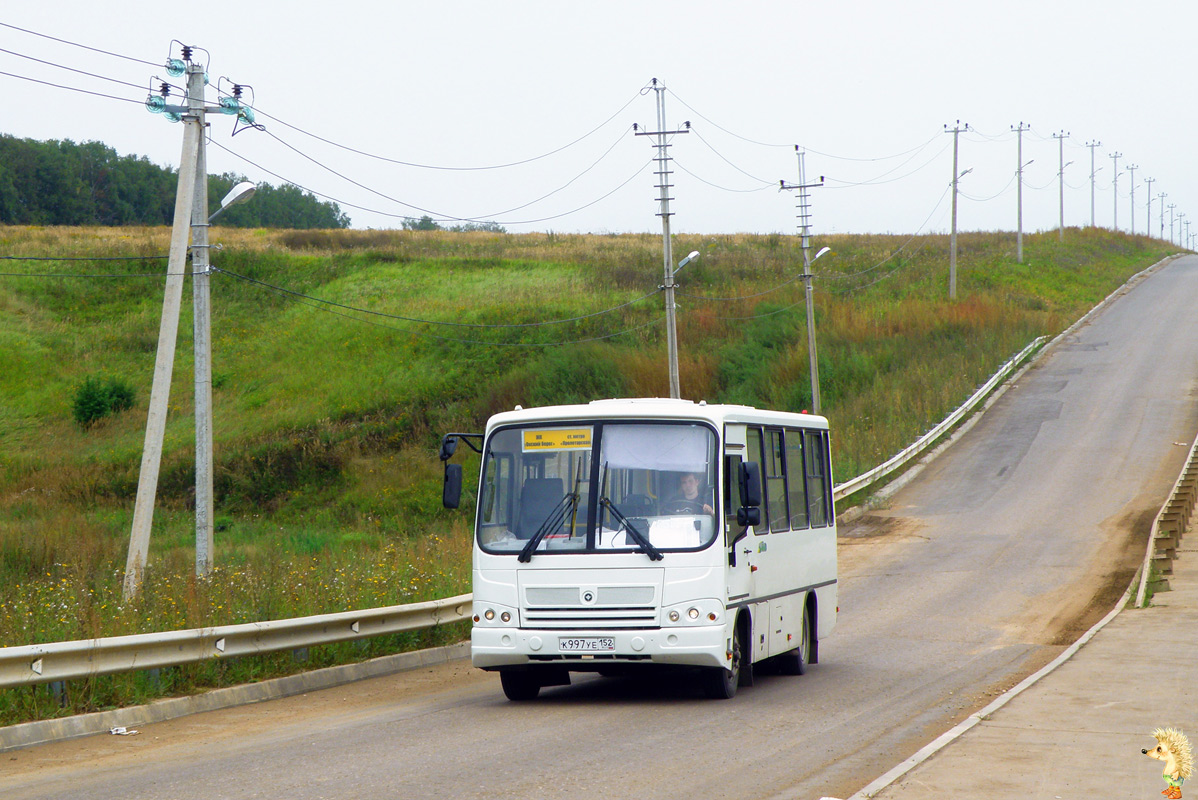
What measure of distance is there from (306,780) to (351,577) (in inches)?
331

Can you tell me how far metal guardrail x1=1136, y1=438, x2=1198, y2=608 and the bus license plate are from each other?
1046 centimetres

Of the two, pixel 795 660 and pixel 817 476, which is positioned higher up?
pixel 817 476

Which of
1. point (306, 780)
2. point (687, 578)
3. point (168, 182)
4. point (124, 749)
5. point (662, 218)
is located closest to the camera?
point (306, 780)

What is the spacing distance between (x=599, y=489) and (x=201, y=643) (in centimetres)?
405

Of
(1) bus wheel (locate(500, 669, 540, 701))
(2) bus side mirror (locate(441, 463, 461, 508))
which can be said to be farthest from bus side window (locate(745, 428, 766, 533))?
(2) bus side mirror (locate(441, 463, 461, 508))

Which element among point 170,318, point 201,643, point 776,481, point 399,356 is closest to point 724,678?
point 776,481

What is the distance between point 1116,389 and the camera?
A: 45719 mm

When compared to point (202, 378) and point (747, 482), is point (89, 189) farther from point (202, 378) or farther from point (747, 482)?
point (747, 482)

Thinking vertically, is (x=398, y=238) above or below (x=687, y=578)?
above

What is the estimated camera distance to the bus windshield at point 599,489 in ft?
36.1

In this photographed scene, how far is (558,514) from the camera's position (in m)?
11.2

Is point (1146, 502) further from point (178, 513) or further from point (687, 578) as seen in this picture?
point (178, 513)

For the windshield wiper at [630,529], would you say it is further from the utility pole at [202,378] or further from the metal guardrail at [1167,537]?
the metal guardrail at [1167,537]

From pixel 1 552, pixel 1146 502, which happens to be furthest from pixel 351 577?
pixel 1146 502
